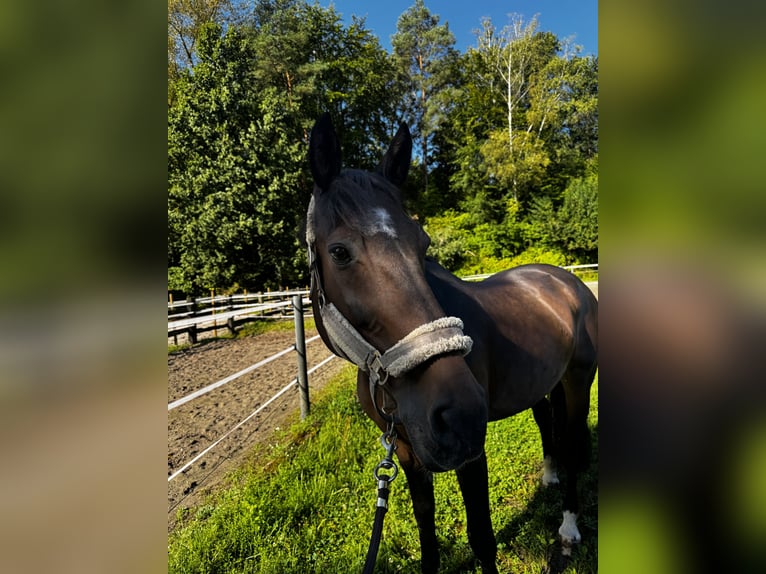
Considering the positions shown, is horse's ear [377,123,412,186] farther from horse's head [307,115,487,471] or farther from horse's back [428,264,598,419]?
horse's back [428,264,598,419]

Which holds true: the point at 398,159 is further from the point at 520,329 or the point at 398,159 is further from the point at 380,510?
the point at 380,510

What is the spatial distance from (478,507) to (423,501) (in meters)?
0.36

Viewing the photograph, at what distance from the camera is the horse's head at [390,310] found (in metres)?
1.13

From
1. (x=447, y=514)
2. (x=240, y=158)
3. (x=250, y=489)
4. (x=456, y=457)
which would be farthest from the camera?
(x=240, y=158)

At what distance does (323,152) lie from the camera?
5.03ft

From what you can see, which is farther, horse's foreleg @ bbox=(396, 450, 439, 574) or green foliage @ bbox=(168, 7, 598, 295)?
green foliage @ bbox=(168, 7, 598, 295)

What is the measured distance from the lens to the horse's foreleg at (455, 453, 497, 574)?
69.4 inches

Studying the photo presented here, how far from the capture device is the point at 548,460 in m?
3.13

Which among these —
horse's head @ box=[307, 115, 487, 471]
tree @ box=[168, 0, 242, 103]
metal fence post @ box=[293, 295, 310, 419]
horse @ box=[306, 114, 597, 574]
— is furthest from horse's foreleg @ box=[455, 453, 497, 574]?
tree @ box=[168, 0, 242, 103]

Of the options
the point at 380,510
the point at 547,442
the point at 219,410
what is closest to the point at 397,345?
the point at 380,510

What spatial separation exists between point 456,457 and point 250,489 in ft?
8.28
